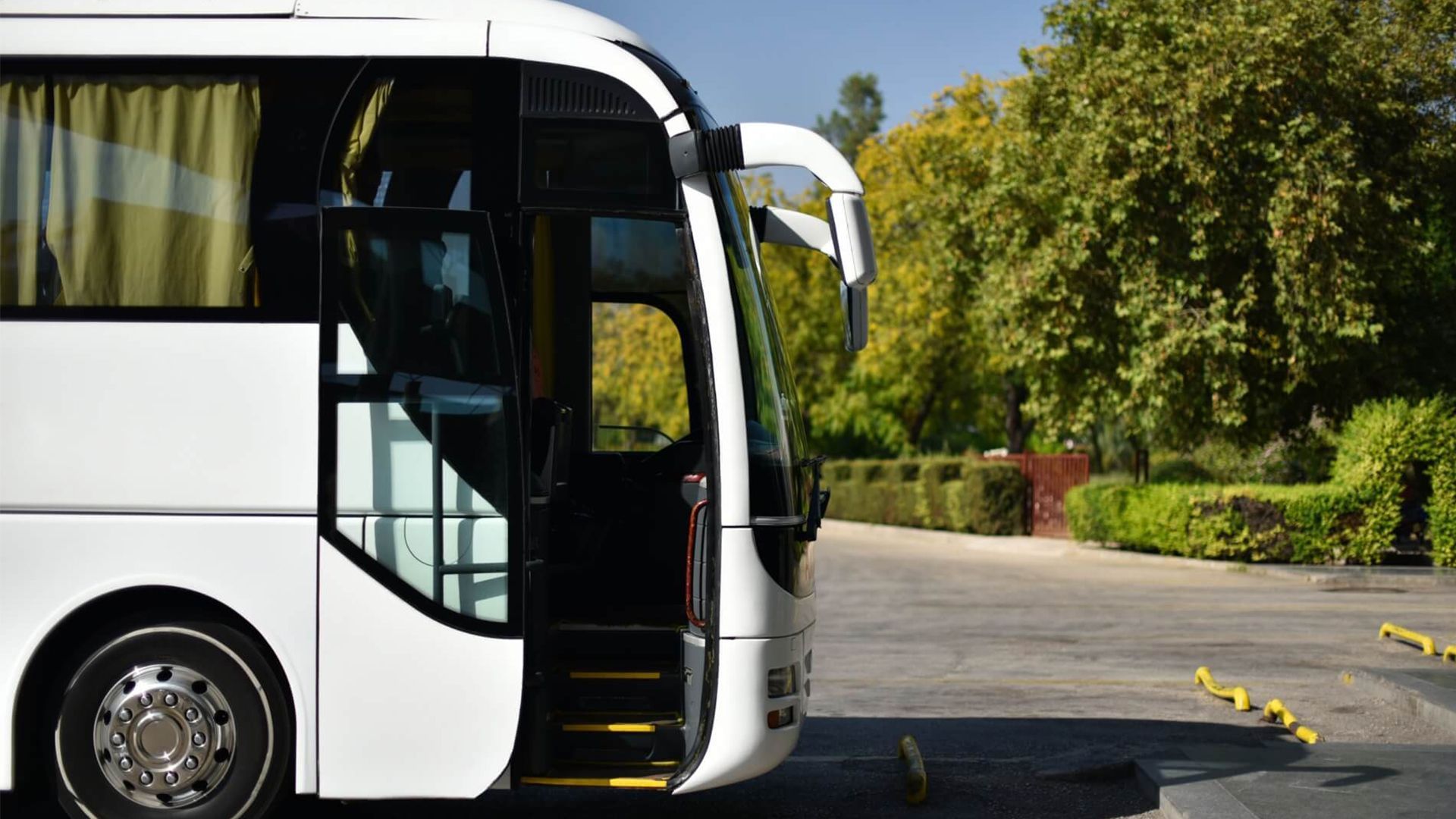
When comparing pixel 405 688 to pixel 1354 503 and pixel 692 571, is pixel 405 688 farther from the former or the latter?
pixel 1354 503

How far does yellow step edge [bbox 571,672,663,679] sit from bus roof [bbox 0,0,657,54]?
2691mm

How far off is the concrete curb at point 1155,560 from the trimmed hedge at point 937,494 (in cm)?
35

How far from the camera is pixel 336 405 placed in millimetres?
5977

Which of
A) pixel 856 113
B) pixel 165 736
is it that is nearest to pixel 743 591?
pixel 165 736

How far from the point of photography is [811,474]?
268 inches

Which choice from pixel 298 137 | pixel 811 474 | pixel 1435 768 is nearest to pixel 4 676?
pixel 298 137

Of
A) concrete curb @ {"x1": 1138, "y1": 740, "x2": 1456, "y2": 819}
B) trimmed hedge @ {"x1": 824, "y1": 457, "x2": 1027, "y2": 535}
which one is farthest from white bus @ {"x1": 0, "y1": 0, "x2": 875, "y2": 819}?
trimmed hedge @ {"x1": 824, "y1": 457, "x2": 1027, "y2": 535}

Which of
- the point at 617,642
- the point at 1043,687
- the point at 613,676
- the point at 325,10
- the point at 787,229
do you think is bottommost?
the point at 1043,687

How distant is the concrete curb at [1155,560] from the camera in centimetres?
2075

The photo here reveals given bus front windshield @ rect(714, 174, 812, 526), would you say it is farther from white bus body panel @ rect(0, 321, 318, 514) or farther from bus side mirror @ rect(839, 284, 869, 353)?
white bus body panel @ rect(0, 321, 318, 514)

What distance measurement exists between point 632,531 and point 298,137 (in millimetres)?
2484

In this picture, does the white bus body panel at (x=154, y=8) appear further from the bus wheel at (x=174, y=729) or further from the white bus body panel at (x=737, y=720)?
the white bus body panel at (x=737, y=720)

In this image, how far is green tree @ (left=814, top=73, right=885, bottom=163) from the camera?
102750mm

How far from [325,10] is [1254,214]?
20926 mm
